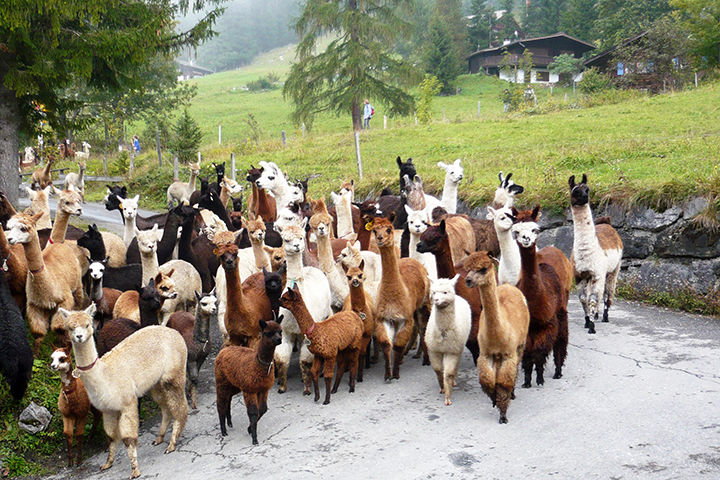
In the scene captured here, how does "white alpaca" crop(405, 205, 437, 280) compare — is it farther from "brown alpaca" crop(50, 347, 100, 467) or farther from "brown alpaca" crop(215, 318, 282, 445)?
"brown alpaca" crop(50, 347, 100, 467)

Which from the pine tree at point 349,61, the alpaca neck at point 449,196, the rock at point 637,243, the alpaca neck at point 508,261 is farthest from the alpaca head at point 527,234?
the pine tree at point 349,61

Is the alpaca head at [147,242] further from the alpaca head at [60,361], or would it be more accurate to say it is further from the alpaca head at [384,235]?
the alpaca head at [384,235]

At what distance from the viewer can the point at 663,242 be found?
35.9ft

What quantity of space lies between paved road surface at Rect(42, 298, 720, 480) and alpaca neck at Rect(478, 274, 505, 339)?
855 millimetres

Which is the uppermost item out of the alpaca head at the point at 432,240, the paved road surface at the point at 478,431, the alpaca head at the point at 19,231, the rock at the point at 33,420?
the alpaca head at the point at 19,231

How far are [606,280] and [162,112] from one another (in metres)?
32.4

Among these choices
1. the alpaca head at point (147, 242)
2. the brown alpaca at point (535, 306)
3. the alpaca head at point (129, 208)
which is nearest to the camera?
the brown alpaca at point (535, 306)

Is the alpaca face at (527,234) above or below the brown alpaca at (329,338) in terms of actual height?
above

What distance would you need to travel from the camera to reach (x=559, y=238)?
1233 centimetres

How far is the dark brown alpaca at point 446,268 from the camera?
7.52 metres

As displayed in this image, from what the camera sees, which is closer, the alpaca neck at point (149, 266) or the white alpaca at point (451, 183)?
the alpaca neck at point (149, 266)

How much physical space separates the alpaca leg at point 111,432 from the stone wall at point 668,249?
7975 millimetres

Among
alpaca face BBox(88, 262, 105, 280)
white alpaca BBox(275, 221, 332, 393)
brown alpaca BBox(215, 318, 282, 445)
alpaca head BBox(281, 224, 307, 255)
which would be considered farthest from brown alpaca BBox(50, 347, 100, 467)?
alpaca head BBox(281, 224, 307, 255)

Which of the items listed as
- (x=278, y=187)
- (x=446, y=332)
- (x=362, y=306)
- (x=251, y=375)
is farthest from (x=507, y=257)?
(x=278, y=187)
